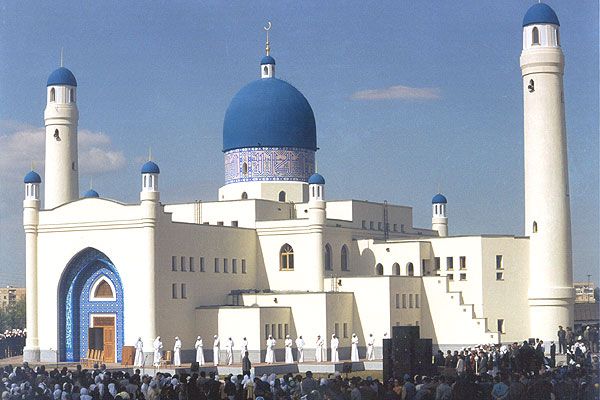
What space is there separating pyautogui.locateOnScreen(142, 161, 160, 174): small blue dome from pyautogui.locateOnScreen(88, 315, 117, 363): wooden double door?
5.89 meters

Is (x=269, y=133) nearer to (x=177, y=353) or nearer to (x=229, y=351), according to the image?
(x=229, y=351)

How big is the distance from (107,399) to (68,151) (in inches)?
1180

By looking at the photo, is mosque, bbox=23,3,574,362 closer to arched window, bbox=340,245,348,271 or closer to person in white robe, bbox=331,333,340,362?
arched window, bbox=340,245,348,271

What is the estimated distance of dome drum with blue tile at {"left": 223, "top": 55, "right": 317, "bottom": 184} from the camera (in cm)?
5881

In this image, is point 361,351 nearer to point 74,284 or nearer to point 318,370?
point 318,370

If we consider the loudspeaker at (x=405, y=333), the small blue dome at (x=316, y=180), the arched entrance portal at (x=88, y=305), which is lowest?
the loudspeaker at (x=405, y=333)

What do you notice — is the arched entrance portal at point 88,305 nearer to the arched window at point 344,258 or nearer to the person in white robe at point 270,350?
the person in white robe at point 270,350

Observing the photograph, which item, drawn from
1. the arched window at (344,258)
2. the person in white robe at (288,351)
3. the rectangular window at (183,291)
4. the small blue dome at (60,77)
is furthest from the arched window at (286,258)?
the small blue dome at (60,77)

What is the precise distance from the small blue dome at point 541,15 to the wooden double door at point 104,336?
2024 centimetres

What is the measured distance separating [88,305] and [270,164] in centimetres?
1094

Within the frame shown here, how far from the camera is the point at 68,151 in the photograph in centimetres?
5625

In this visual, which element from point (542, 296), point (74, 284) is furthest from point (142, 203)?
point (542, 296)

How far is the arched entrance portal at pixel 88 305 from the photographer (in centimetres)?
5203

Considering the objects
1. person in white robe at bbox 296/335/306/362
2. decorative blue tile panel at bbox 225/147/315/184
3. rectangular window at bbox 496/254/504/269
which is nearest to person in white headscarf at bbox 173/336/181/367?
person in white robe at bbox 296/335/306/362
